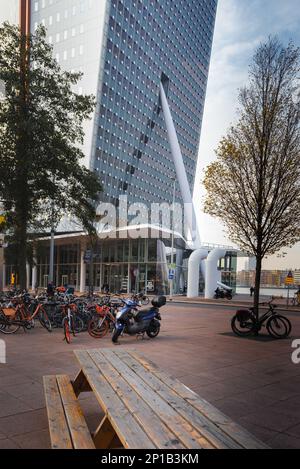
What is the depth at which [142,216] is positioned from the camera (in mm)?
75375

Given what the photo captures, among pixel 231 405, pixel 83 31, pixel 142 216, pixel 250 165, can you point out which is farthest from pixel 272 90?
pixel 142 216

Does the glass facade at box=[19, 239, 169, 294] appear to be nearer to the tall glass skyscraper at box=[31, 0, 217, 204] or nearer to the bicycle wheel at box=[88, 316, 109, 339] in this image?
the tall glass skyscraper at box=[31, 0, 217, 204]

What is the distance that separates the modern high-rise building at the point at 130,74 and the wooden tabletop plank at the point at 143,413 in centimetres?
4041

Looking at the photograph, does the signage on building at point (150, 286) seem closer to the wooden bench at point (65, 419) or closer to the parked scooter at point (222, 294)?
the parked scooter at point (222, 294)

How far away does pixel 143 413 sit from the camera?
3.21m

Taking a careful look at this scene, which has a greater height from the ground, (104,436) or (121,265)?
(121,265)

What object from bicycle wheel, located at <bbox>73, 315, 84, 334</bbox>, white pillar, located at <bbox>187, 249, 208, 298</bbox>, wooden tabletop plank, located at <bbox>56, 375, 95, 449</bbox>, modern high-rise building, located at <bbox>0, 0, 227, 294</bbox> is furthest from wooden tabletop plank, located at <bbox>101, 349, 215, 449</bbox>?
modern high-rise building, located at <bbox>0, 0, 227, 294</bbox>

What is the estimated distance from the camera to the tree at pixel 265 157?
13289mm

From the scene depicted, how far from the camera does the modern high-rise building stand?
58156mm

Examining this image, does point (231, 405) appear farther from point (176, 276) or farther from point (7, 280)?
point (7, 280)

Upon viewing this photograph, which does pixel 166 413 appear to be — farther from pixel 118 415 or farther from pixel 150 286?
pixel 150 286

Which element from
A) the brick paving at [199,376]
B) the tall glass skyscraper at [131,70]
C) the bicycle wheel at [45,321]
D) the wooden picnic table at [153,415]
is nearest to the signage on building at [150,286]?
the tall glass skyscraper at [131,70]

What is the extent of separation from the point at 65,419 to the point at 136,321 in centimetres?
845

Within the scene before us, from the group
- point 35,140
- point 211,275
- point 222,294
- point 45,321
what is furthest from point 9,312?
point 222,294
